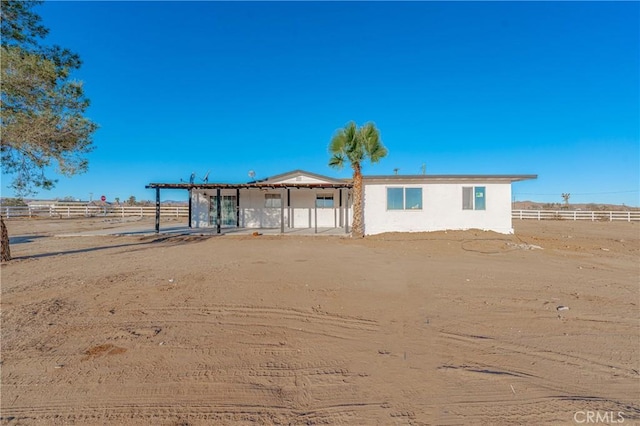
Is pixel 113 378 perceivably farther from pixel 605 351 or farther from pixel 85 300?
pixel 605 351

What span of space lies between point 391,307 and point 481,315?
133 centimetres

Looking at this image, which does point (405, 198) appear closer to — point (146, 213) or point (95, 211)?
point (146, 213)

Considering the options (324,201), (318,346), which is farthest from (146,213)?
(318,346)

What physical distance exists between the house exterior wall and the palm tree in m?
0.81

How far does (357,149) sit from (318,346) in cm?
1222

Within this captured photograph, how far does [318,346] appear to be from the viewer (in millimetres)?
3588

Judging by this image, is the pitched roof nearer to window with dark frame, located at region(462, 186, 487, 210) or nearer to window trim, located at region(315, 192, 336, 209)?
window trim, located at region(315, 192, 336, 209)

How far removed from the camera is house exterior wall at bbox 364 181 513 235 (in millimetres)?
15219

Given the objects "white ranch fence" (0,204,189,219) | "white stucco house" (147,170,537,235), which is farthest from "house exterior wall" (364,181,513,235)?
"white ranch fence" (0,204,189,219)

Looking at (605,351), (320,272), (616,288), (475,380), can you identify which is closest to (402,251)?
(320,272)

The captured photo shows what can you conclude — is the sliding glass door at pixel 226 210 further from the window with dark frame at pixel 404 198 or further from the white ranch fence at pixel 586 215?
the white ranch fence at pixel 586 215

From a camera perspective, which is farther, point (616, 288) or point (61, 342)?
point (616, 288)

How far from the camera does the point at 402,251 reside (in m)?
11.4

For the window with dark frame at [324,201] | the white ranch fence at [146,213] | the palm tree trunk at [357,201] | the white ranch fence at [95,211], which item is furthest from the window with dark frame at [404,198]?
the white ranch fence at [95,211]
